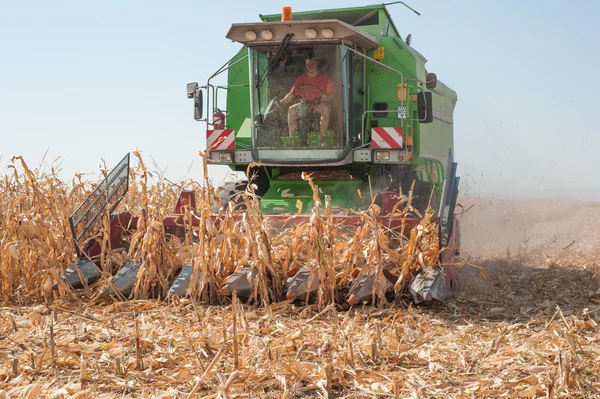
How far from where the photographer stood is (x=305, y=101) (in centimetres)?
738

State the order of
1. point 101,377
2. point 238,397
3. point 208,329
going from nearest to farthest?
point 238,397 → point 101,377 → point 208,329

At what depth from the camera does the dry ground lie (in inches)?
125

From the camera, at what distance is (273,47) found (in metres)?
7.42

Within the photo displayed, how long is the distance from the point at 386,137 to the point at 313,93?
0.82 meters

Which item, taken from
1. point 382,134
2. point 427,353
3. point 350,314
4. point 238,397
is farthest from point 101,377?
point 382,134

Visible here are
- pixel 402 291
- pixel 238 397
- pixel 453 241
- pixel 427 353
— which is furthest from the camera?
pixel 453 241

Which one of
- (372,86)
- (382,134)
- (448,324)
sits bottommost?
(448,324)

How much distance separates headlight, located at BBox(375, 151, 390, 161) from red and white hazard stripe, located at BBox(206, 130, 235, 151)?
1.54 m

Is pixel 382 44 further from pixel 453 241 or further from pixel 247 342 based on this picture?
pixel 247 342

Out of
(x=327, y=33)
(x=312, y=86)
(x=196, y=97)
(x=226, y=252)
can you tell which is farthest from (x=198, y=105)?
(x=226, y=252)

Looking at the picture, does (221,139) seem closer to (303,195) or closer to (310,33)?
(303,195)

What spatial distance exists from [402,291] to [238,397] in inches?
89.4

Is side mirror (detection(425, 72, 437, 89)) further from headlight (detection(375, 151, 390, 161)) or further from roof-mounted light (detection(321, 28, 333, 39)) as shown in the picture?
roof-mounted light (detection(321, 28, 333, 39))

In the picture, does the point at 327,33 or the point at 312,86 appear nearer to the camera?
the point at 327,33
